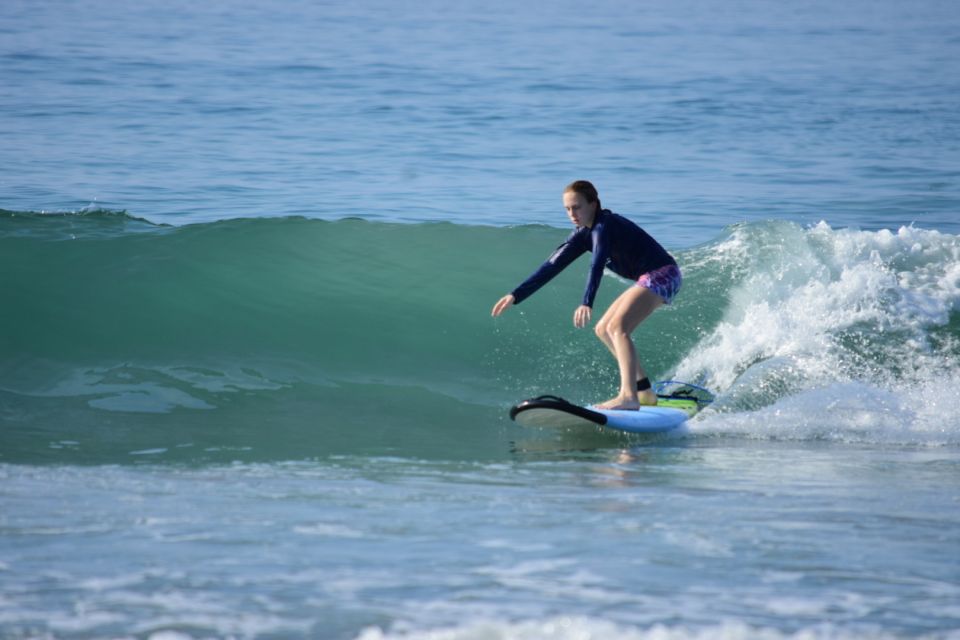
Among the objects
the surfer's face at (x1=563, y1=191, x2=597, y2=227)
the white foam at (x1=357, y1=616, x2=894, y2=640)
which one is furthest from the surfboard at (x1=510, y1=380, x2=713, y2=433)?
the white foam at (x1=357, y1=616, x2=894, y2=640)

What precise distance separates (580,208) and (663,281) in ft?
2.41

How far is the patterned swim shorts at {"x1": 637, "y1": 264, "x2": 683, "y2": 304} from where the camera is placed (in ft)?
23.6

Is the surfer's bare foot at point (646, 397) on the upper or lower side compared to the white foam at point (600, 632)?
upper

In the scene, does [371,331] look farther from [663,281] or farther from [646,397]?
[663,281]

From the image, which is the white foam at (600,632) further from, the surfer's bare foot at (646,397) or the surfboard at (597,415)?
the surfer's bare foot at (646,397)

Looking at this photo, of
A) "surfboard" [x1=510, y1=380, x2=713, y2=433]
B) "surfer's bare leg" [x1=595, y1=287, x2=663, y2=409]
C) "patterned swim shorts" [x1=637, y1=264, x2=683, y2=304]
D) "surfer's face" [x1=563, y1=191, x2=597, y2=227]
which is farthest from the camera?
"patterned swim shorts" [x1=637, y1=264, x2=683, y2=304]

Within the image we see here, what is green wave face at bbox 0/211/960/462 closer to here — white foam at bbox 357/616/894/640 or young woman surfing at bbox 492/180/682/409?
young woman surfing at bbox 492/180/682/409

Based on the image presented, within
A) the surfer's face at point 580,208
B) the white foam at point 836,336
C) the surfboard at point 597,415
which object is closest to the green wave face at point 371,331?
the white foam at point 836,336

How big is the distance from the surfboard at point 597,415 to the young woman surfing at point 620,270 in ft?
0.40

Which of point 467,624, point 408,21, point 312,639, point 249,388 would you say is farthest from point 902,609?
point 408,21

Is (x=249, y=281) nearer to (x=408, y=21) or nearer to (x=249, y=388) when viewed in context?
(x=249, y=388)

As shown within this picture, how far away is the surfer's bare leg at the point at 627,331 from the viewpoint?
7070 mm

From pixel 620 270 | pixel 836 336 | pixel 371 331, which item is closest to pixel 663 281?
pixel 620 270

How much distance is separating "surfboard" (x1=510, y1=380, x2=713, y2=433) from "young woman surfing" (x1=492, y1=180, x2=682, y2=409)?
0.12m
